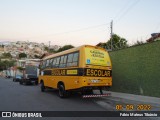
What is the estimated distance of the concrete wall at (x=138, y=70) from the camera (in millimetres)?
12547

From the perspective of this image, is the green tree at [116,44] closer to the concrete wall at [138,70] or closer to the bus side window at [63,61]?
the concrete wall at [138,70]

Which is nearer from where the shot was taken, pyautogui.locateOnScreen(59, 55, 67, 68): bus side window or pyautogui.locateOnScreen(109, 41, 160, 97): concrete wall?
pyautogui.locateOnScreen(109, 41, 160, 97): concrete wall

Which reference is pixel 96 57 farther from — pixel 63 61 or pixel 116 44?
pixel 116 44

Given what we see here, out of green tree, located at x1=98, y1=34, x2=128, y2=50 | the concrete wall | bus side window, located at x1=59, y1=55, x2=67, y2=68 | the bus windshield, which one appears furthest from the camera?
green tree, located at x1=98, y1=34, x2=128, y2=50

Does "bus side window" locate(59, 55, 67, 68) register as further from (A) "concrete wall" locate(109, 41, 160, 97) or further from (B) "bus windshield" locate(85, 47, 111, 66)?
(A) "concrete wall" locate(109, 41, 160, 97)

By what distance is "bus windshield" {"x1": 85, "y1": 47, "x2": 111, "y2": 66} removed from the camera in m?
12.0

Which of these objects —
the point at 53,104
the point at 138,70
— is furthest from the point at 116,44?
the point at 53,104

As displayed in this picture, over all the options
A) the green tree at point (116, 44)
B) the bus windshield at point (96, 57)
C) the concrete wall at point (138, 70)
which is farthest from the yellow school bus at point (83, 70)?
the green tree at point (116, 44)

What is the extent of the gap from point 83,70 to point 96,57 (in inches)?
52.4

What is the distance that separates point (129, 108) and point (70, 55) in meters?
5.05

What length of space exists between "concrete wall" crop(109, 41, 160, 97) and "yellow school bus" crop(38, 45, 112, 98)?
2.08 metres

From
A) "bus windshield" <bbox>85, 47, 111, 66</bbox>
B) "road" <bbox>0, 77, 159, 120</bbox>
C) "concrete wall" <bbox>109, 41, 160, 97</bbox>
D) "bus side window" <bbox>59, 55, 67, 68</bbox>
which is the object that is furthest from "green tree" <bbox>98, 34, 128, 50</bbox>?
"road" <bbox>0, 77, 159, 120</bbox>

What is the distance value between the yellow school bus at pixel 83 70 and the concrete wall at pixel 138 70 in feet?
6.83

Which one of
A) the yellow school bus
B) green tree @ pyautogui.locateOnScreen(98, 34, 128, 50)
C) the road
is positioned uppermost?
green tree @ pyautogui.locateOnScreen(98, 34, 128, 50)
